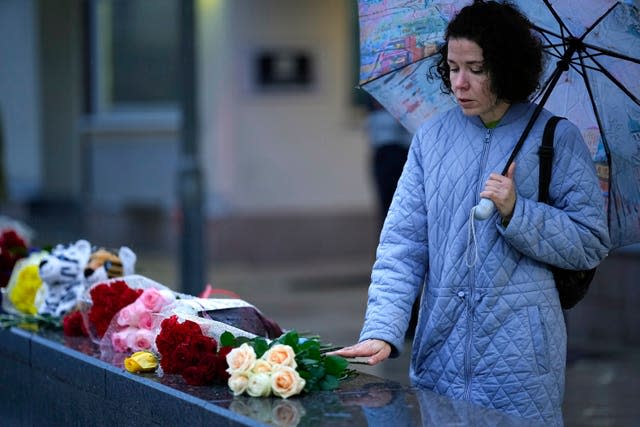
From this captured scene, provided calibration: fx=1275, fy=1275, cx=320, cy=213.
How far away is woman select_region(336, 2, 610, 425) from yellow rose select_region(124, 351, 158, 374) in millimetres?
765

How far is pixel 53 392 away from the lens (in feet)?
16.3

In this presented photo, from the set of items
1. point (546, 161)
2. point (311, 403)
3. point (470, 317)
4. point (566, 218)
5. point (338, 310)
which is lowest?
point (338, 310)

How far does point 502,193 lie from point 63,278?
2573 mm

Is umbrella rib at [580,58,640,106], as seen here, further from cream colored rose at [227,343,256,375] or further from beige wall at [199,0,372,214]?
beige wall at [199,0,372,214]

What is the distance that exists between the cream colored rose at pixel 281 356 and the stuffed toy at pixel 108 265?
6.11 feet

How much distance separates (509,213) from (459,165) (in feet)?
0.93

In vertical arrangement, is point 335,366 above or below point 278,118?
above

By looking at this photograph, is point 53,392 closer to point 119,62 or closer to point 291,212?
point 291,212

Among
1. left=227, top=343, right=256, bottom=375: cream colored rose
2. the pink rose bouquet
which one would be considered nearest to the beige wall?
the pink rose bouquet

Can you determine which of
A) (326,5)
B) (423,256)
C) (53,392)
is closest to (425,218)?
(423,256)

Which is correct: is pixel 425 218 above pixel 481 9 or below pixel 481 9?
below

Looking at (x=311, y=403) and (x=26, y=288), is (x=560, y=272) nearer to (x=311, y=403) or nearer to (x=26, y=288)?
(x=311, y=403)

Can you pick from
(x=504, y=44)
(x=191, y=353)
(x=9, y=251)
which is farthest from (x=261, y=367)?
(x=9, y=251)

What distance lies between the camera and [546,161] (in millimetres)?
3713
